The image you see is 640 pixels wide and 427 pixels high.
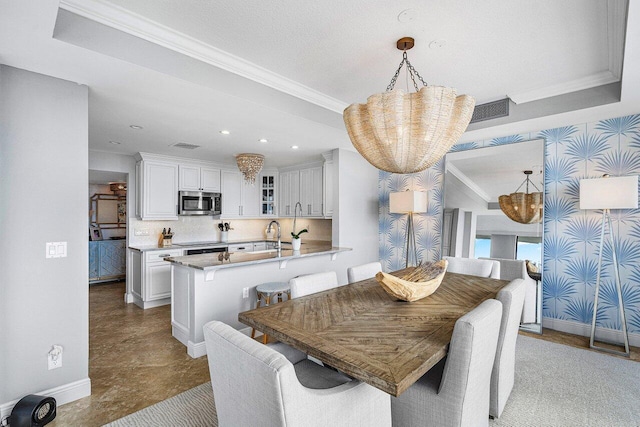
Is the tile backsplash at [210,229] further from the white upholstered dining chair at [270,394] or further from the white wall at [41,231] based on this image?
the white upholstered dining chair at [270,394]

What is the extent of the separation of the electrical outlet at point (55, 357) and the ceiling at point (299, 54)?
1.91 metres

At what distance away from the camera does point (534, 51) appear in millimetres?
2355

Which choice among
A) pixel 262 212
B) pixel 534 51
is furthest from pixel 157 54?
pixel 262 212

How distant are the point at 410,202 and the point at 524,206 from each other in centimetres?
132

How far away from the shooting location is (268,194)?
20.1 feet

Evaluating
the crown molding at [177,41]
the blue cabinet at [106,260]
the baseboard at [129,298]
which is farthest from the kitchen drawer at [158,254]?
the crown molding at [177,41]

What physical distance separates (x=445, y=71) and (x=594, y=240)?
8.31ft

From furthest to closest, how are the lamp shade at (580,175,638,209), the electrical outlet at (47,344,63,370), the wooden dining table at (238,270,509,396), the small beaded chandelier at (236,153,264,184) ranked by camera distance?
the small beaded chandelier at (236,153,264,184)
the lamp shade at (580,175,638,209)
the electrical outlet at (47,344,63,370)
the wooden dining table at (238,270,509,396)

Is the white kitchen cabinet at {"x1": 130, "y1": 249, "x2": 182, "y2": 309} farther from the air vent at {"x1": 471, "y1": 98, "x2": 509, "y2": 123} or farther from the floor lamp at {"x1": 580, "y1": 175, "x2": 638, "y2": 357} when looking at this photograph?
the floor lamp at {"x1": 580, "y1": 175, "x2": 638, "y2": 357}

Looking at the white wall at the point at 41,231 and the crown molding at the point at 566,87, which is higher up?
the crown molding at the point at 566,87

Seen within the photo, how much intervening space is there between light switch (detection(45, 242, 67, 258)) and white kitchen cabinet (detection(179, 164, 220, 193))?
9.97 ft

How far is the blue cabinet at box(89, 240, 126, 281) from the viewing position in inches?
240

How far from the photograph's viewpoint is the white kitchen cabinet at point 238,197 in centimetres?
568

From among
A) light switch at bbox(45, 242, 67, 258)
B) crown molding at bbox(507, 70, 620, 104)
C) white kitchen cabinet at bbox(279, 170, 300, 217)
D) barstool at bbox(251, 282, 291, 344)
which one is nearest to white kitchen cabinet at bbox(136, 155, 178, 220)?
white kitchen cabinet at bbox(279, 170, 300, 217)
